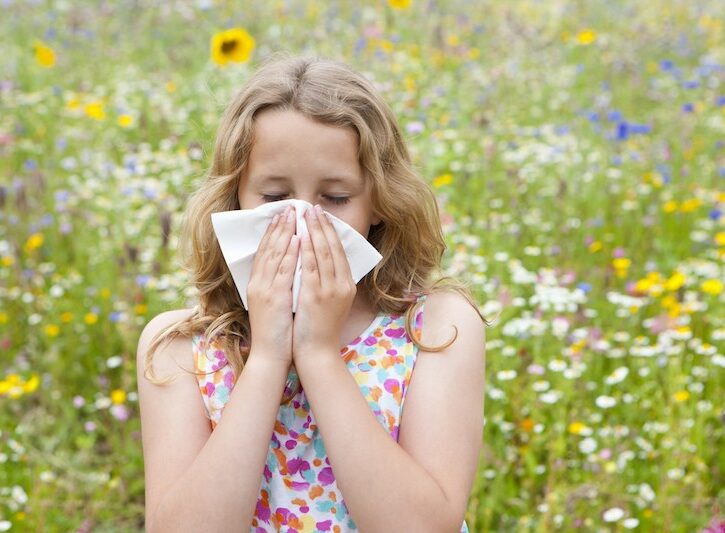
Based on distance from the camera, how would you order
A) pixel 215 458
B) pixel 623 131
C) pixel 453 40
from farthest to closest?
pixel 453 40 → pixel 623 131 → pixel 215 458

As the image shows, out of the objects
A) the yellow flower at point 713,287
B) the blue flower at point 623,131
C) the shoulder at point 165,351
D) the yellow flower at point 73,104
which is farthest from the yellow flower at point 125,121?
the shoulder at point 165,351

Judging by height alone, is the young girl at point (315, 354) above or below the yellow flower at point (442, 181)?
above

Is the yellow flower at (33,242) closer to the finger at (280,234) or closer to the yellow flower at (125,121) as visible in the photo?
the yellow flower at (125,121)

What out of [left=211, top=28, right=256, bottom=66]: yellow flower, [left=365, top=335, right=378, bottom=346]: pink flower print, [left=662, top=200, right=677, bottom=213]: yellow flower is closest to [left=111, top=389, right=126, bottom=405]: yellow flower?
[left=365, top=335, right=378, bottom=346]: pink flower print

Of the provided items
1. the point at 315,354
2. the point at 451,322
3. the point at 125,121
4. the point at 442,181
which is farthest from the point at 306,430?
the point at 125,121

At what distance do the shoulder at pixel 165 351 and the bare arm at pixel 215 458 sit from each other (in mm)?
64

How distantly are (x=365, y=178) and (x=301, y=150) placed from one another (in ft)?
0.42

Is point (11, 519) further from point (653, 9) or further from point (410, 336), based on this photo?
point (653, 9)

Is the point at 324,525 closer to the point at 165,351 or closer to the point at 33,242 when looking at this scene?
the point at 165,351

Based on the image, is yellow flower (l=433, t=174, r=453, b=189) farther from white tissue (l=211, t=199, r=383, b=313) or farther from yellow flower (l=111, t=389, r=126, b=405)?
white tissue (l=211, t=199, r=383, b=313)

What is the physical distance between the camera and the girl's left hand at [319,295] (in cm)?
140

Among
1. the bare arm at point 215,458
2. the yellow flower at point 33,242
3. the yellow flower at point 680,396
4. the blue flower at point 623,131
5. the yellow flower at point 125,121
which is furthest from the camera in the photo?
the yellow flower at point 125,121

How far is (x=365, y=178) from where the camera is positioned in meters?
1.52

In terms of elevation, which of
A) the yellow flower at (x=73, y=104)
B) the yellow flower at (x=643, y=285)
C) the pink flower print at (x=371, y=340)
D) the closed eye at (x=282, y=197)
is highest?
the closed eye at (x=282, y=197)
